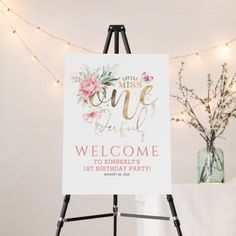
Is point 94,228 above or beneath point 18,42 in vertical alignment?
beneath

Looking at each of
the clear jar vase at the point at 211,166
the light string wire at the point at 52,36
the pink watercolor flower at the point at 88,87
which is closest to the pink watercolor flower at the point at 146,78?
the pink watercolor flower at the point at 88,87

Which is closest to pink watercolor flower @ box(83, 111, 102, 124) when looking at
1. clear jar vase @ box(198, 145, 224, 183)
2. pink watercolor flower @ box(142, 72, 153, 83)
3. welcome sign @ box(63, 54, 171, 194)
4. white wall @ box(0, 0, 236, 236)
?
welcome sign @ box(63, 54, 171, 194)

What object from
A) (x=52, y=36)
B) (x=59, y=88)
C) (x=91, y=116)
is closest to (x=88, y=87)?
(x=91, y=116)

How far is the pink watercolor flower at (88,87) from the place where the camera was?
1.68 metres

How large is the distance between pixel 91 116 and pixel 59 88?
115 centimetres

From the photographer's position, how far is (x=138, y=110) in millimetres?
1670

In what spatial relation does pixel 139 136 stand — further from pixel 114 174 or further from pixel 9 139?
pixel 9 139

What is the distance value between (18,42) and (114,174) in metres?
1.45

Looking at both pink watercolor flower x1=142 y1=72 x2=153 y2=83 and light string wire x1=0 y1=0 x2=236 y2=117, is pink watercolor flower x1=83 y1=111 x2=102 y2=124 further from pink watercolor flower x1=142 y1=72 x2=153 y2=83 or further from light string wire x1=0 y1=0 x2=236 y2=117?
light string wire x1=0 y1=0 x2=236 y2=117

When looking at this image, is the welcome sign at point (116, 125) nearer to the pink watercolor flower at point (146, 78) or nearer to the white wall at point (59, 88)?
the pink watercolor flower at point (146, 78)

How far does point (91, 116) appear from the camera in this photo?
167 cm


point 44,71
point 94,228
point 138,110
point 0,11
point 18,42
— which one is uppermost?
point 0,11

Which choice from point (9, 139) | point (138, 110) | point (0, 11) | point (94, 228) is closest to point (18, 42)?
point (0, 11)

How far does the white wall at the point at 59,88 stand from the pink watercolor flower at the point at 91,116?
3.59ft
